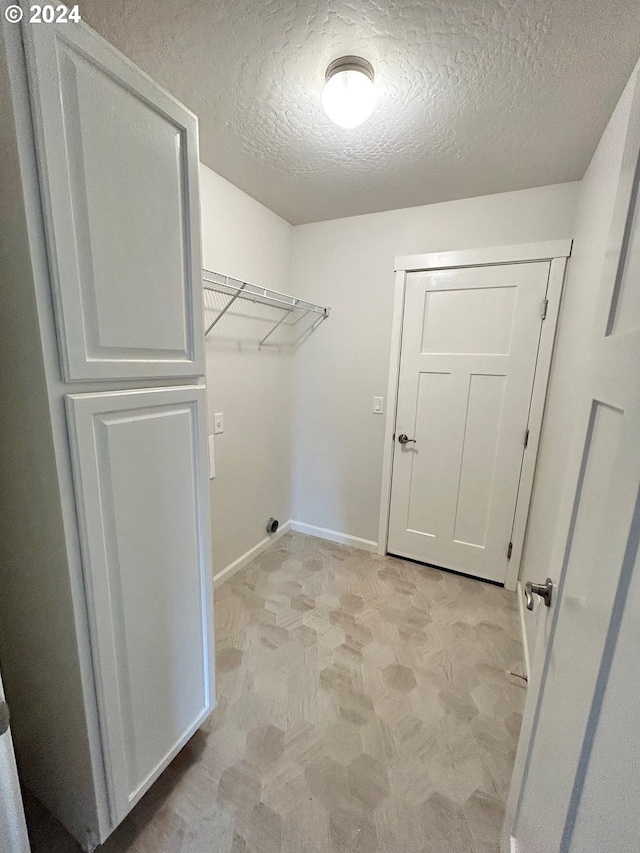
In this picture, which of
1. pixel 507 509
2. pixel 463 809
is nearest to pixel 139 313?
pixel 463 809

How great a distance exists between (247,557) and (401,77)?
2.59 m

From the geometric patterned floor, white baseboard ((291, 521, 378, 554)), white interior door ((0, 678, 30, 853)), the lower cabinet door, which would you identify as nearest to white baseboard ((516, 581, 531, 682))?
the geometric patterned floor

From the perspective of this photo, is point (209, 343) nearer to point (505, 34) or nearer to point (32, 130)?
point (32, 130)

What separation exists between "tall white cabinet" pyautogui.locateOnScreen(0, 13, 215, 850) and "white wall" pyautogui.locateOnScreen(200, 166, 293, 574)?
97 cm

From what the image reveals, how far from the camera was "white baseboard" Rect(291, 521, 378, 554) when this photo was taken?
2580mm

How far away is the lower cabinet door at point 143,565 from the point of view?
789mm

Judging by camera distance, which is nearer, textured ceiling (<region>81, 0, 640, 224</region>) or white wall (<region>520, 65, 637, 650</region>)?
textured ceiling (<region>81, 0, 640, 224</region>)

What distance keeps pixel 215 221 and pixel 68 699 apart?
2071 mm

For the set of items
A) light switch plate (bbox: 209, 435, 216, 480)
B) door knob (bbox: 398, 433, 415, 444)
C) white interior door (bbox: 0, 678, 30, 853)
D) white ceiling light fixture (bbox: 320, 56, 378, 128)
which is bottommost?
white interior door (bbox: 0, 678, 30, 853)

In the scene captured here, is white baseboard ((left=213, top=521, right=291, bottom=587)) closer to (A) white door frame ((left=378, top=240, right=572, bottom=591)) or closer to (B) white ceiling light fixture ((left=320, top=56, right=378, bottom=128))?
(A) white door frame ((left=378, top=240, right=572, bottom=591))

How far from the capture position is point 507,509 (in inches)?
83.4

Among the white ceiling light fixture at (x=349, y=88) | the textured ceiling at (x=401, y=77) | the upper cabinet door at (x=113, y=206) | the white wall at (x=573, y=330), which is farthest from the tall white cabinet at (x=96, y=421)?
the white wall at (x=573, y=330)

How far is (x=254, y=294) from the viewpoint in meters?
2.01

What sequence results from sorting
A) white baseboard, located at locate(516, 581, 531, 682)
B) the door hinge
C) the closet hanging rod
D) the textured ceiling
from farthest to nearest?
the door hinge < the closet hanging rod < white baseboard, located at locate(516, 581, 531, 682) < the textured ceiling
